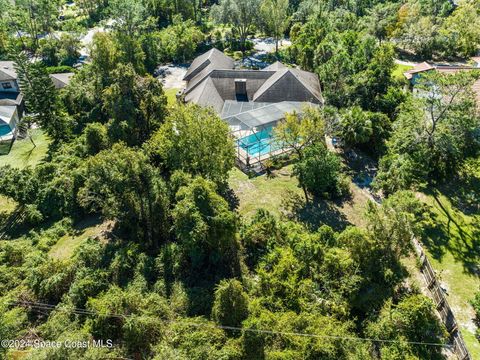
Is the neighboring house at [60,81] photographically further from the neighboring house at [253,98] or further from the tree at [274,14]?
the tree at [274,14]

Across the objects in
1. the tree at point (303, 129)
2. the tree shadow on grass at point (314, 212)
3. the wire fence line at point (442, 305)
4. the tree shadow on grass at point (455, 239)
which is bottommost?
the tree shadow on grass at point (455, 239)

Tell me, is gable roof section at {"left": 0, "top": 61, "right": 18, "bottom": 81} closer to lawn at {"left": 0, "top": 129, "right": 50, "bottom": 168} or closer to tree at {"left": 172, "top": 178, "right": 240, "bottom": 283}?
lawn at {"left": 0, "top": 129, "right": 50, "bottom": 168}

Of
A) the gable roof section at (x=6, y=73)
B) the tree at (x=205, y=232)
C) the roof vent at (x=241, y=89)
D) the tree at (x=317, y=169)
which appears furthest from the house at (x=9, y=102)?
the tree at (x=317, y=169)

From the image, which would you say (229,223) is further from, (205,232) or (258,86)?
(258,86)

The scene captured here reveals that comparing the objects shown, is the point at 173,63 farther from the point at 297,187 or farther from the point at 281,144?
the point at 297,187

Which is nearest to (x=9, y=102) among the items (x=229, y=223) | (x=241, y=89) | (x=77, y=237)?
(x=77, y=237)

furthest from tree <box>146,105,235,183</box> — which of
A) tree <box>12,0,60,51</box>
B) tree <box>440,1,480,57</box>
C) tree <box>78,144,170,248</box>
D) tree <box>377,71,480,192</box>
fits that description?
tree <box>12,0,60,51</box>
